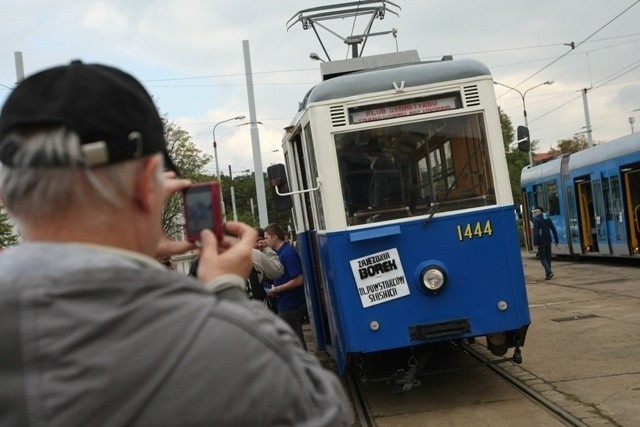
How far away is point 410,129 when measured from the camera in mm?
7867

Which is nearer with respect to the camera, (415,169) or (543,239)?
(415,169)

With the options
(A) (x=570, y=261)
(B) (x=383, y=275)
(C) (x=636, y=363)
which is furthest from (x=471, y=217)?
(A) (x=570, y=261)

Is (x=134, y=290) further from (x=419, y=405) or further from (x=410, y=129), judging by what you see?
(x=419, y=405)

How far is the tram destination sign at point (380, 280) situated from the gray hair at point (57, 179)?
21.1ft

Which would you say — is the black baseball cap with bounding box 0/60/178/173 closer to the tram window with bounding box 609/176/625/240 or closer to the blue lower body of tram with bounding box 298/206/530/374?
the blue lower body of tram with bounding box 298/206/530/374

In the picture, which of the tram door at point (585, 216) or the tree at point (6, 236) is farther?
the tram door at point (585, 216)

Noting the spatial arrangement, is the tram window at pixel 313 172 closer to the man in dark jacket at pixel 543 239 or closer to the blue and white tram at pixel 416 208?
the blue and white tram at pixel 416 208

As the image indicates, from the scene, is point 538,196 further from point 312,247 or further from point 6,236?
point 312,247

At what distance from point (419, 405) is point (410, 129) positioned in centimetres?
251

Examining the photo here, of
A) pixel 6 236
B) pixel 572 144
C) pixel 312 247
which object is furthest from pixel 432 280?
pixel 572 144

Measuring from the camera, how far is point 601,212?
79.4ft

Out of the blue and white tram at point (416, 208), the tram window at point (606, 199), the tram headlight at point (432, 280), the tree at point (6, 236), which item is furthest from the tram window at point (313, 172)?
the tram window at point (606, 199)

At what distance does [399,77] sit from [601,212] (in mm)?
17684

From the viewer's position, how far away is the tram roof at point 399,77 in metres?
7.90
